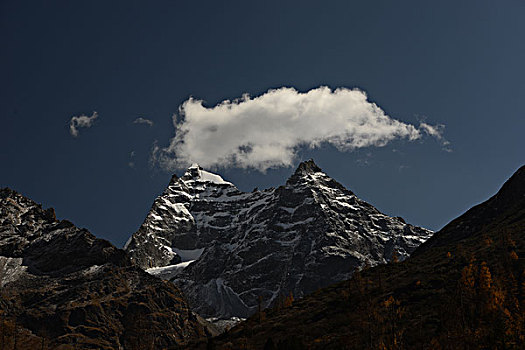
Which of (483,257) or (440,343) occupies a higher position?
(483,257)

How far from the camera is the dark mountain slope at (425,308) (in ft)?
275

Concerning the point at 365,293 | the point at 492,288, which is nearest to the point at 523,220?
the point at 365,293

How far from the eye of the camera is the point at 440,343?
86000 millimetres

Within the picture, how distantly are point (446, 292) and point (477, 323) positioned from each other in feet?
112

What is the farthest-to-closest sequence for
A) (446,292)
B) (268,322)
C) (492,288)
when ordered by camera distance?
1. (268,322)
2. (446,292)
3. (492,288)

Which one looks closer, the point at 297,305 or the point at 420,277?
the point at 420,277

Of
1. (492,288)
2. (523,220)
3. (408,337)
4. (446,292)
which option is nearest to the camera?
(492,288)

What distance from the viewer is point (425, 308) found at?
121 m

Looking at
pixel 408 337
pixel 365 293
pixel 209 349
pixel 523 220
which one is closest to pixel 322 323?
pixel 365 293

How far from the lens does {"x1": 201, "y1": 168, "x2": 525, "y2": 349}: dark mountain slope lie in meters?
84.0

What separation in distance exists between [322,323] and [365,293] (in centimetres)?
1827

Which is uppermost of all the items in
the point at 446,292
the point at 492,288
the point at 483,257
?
the point at 483,257

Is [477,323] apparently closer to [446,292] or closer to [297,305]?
[446,292]

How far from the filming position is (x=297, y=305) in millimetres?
176500
